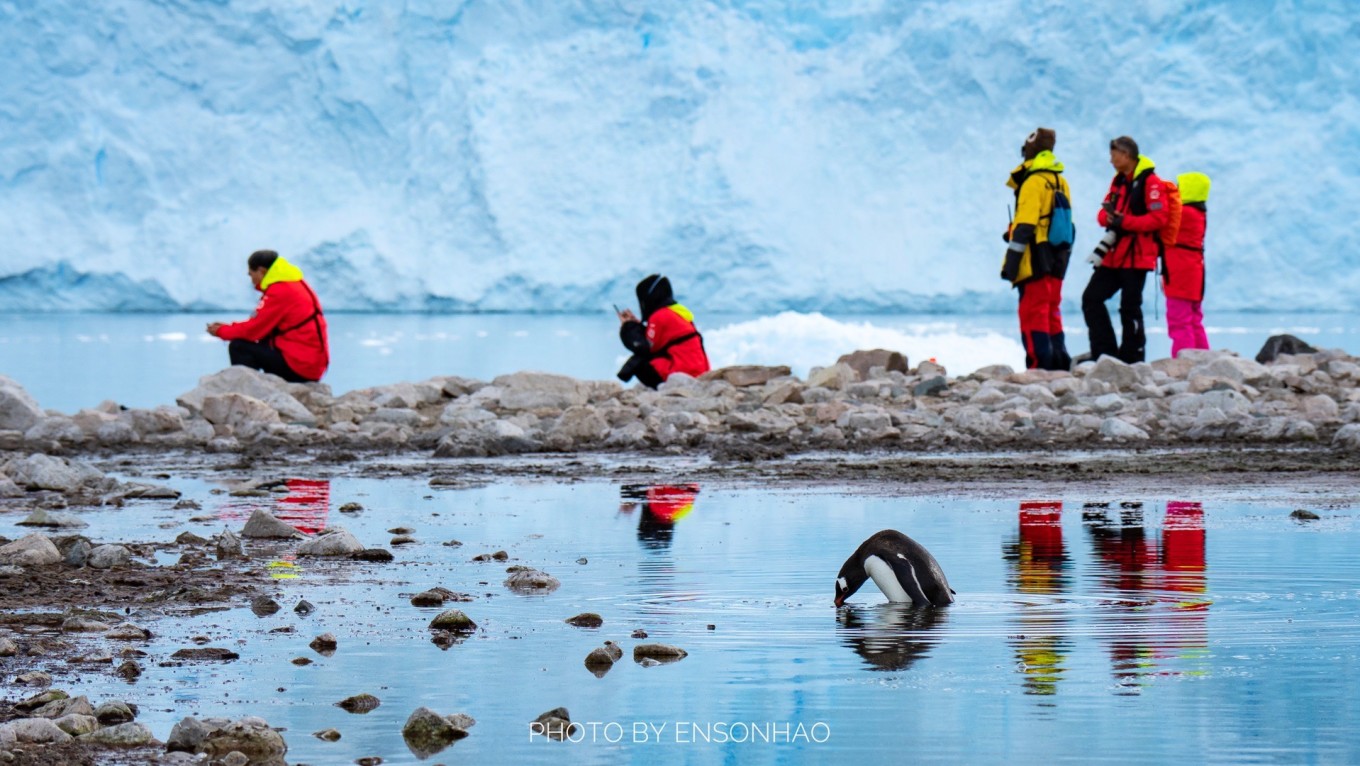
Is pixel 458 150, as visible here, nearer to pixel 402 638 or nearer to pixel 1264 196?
pixel 1264 196

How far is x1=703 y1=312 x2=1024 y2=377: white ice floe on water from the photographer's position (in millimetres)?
14125

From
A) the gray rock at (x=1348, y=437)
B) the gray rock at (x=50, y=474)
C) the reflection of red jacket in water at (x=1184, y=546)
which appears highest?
the gray rock at (x=1348, y=437)

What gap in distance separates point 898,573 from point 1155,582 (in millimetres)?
601

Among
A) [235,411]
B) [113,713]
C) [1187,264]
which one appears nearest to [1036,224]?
[1187,264]

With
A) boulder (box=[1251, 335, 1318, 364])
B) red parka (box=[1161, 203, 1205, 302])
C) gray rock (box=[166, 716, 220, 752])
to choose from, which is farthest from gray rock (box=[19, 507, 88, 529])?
boulder (box=[1251, 335, 1318, 364])

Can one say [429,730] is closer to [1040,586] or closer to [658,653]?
[658,653]

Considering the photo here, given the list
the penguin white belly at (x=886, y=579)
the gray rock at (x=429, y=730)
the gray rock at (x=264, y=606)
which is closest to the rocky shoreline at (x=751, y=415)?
the penguin white belly at (x=886, y=579)

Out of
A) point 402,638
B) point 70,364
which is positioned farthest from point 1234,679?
point 70,364

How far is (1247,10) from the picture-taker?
22.3m

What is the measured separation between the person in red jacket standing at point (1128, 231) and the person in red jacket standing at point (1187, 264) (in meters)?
0.33

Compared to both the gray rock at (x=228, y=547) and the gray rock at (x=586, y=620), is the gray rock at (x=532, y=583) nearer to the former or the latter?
the gray rock at (x=586, y=620)

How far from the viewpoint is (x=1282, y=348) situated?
10250mm

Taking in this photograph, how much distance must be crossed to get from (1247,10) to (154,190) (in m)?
15.2

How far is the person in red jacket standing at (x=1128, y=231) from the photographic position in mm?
8375
